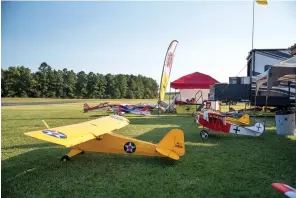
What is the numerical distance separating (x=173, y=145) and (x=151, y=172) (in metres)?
0.88

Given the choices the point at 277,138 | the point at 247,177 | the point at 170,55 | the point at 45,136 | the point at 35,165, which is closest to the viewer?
the point at 45,136

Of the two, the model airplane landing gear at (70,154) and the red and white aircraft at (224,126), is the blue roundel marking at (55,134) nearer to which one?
the model airplane landing gear at (70,154)

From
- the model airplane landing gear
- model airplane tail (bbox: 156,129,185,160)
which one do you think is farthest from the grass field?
model airplane tail (bbox: 156,129,185,160)

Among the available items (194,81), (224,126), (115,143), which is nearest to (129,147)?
(115,143)

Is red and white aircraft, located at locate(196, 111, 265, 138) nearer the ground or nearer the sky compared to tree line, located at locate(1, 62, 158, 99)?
nearer the ground

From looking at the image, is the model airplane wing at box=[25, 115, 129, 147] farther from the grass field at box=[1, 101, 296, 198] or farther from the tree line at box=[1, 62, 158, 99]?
the tree line at box=[1, 62, 158, 99]

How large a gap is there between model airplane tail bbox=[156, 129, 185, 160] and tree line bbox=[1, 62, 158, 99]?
43.5m

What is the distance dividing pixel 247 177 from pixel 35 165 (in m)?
4.98

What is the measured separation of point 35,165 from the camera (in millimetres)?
6152

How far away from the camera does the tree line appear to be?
170 ft

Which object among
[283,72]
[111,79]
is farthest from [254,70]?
[111,79]

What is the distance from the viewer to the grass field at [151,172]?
4.57 meters

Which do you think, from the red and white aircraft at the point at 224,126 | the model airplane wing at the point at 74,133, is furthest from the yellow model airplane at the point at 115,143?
the red and white aircraft at the point at 224,126

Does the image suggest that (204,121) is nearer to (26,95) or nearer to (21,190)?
(21,190)
